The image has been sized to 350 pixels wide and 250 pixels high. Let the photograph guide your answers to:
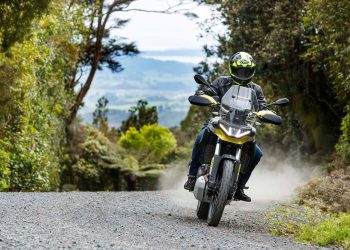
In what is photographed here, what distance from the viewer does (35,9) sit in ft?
56.6

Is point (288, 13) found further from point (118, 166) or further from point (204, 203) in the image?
point (118, 166)

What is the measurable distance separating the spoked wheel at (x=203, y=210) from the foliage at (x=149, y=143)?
32354mm

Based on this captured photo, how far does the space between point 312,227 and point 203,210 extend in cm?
171

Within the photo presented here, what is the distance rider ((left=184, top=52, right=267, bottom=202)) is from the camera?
1049 cm

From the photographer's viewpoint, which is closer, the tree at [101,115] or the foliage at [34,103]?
the foliage at [34,103]

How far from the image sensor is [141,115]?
174ft

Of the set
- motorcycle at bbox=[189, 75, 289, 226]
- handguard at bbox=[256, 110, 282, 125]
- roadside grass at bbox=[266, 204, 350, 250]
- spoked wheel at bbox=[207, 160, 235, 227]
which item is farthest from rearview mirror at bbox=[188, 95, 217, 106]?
roadside grass at bbox=[266, 204, 350, 250]

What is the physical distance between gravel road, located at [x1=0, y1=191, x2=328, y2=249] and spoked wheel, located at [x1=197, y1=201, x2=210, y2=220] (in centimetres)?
16

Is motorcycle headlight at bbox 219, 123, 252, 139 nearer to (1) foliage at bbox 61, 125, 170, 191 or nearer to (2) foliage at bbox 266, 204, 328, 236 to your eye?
(2) foliage at bbox 266, 204, 328, 236

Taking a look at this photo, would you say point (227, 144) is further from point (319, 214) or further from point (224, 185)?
point (319, 214)

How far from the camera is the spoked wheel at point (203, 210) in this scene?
11.1 m

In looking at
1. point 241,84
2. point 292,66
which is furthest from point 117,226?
point 292,66

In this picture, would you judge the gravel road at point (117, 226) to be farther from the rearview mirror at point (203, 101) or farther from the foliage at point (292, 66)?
the foliage at point (292, 66)

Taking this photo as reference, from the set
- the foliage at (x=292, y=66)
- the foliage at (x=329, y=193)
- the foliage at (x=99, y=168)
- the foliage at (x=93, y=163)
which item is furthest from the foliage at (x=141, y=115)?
the foliage at (x=329, y=193)
